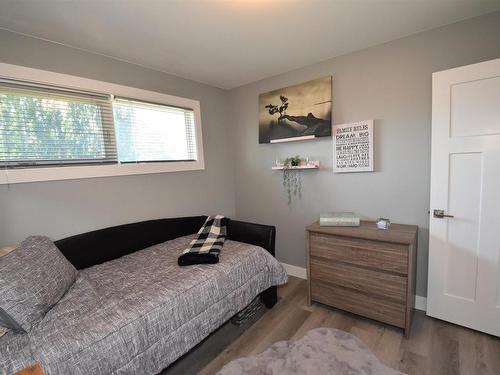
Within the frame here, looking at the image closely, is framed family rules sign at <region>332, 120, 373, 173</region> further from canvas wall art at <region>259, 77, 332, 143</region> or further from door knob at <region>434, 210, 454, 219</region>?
door knob at <region>434, 210, 454, 219</region>

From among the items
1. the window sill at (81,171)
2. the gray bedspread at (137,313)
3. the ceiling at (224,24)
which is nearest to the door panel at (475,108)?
the ceiling at (224,24)

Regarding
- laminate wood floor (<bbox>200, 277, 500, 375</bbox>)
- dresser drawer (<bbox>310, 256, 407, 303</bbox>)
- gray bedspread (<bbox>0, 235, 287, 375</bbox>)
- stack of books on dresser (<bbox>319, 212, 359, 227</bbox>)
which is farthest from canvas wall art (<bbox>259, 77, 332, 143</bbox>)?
laminate wood floor (<bbox>200, 277, 500, 375</bbox>)

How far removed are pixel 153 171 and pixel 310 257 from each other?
5.93ft

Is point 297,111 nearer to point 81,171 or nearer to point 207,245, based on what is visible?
point 207,245

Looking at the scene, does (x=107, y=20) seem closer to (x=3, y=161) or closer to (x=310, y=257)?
(x=3, y=161)

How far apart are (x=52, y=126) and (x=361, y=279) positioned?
2.81m

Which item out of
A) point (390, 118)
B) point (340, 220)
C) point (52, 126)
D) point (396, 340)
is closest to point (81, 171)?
point (52, 126)

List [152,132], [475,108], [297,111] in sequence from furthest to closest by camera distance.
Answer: [297,111]
[152,132]
[475,108]

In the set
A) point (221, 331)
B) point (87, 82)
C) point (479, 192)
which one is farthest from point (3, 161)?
point (479, 192)

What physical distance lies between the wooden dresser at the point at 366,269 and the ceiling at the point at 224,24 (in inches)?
64.6

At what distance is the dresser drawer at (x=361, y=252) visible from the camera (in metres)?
1.80

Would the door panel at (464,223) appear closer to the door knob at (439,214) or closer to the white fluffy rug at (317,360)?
the door knob at (439,214)

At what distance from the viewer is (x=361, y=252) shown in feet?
6.43

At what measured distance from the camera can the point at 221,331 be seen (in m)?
2.03
